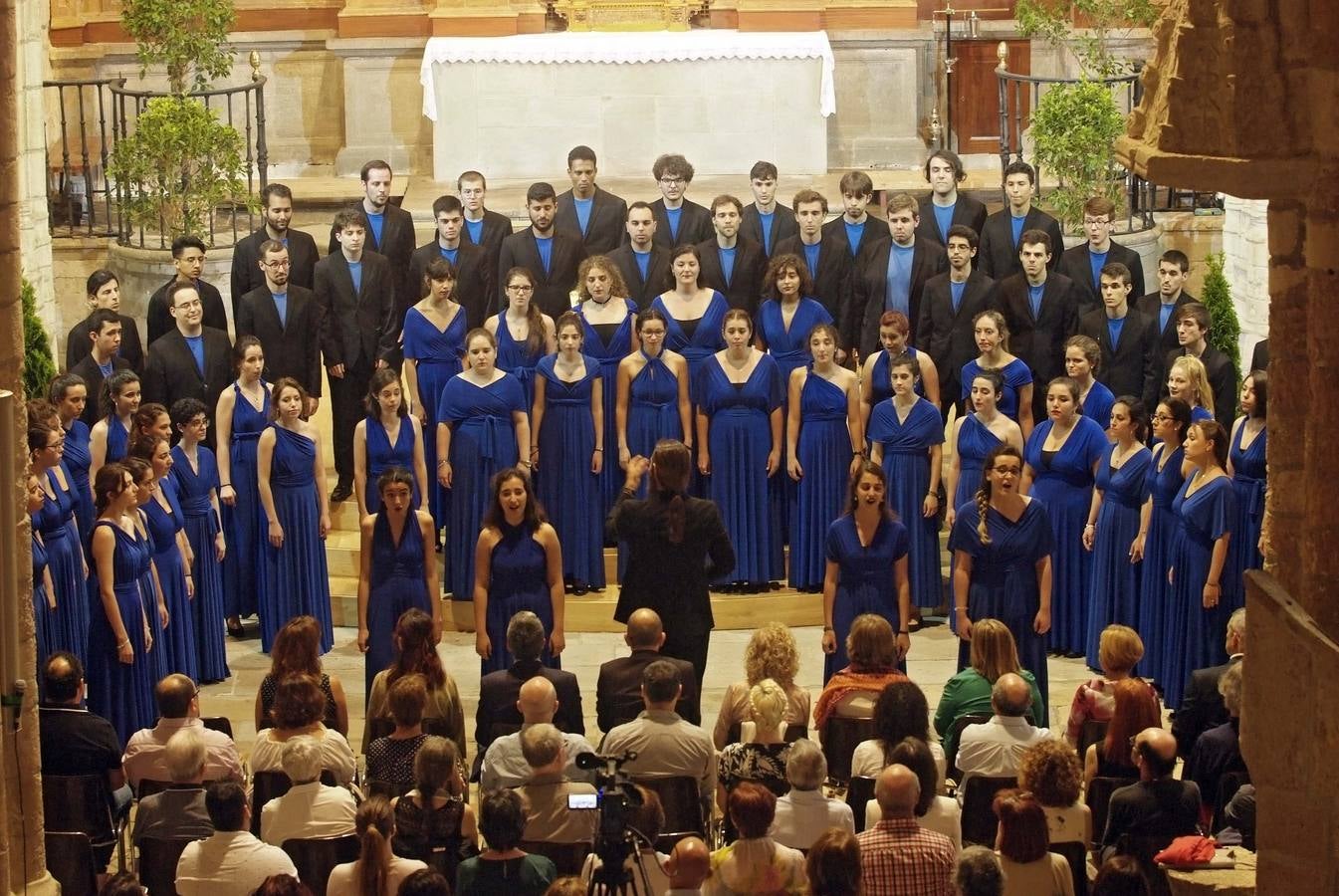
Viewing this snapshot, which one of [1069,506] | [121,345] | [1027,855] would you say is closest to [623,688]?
[1027,855]

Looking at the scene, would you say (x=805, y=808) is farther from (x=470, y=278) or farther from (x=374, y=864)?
(x=470, y=278)

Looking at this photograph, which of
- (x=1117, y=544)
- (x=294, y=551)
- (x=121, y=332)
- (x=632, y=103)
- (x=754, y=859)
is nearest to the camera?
(x=754, y=859)

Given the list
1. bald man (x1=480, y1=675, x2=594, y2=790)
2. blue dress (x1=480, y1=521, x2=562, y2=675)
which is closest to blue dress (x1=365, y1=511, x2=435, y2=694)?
blue dress (x1=480, y1=521, x2=562, y2=675)

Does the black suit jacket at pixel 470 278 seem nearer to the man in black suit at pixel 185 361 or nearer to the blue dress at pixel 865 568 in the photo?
the man in black suit at pixel 185 361

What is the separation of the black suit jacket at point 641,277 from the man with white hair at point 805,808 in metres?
4.92

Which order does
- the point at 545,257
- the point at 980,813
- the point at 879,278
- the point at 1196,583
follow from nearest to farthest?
the point at 980,813, the point at 1196,583, the point at 879,278, the point at 545,257

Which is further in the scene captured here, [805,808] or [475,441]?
[475,441]

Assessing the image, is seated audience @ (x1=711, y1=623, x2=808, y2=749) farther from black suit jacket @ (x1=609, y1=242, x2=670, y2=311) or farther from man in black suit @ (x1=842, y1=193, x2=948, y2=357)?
black suit jacket @ (x1=609, y1=242, x2=670, y2=311)

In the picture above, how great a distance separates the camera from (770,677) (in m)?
8.13

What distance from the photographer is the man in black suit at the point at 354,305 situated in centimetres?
1180

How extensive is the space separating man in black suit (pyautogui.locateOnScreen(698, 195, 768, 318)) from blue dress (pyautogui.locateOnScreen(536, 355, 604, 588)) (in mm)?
1096

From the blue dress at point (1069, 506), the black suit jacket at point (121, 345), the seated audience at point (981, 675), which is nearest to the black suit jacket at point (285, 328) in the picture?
the black suit jacket at point (121, 345)

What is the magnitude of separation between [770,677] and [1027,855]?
161cm

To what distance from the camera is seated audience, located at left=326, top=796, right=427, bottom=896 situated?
6691mm
